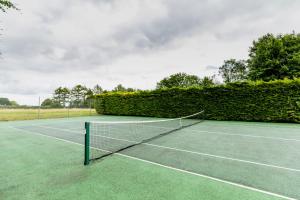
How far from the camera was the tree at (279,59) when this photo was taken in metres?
21.7

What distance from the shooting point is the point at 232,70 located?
142 ft

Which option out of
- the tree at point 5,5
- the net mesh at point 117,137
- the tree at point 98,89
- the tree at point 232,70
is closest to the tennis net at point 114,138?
the net mesh at point 117,137

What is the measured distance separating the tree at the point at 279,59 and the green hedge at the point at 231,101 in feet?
41.1

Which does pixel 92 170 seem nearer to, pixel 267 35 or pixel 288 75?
pixel 288 75

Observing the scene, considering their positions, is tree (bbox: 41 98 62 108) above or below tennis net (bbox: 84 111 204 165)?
above

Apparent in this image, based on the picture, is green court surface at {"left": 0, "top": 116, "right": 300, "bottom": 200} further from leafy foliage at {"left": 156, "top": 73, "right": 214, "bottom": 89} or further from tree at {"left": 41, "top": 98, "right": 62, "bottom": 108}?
leafy foliage at {"left": 156, "top": 73, "right": 214, "bottom": 89}

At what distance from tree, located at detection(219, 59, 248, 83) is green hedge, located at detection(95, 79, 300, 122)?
1199 inches

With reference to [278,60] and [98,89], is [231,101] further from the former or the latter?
[98,89]

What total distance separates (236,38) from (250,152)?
47.8ft

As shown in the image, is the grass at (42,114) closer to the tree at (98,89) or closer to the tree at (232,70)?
the tree at (232,70)

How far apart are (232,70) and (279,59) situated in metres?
21.0

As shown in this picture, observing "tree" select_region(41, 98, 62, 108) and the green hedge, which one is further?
"tree" select_region(41, 98, 62, 108)

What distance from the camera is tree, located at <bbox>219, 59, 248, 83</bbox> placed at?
4131 cm

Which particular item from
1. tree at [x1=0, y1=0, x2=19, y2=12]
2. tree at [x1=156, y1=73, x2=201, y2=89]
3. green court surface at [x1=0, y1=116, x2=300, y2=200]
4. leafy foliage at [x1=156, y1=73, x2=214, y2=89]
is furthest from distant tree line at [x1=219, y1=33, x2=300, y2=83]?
tree at [x1=156, y1=73, x2=201, y2=89]
